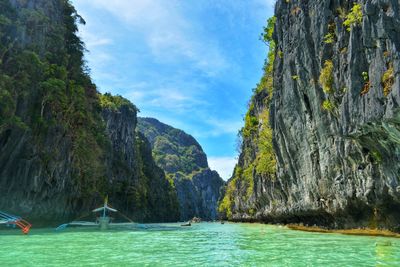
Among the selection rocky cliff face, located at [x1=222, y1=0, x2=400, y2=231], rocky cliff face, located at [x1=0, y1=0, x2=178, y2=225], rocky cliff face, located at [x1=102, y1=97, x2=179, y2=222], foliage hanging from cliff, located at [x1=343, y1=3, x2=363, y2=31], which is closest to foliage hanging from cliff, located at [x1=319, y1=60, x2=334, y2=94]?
rocky cliff face, located at [x1=222, y1=0, x2=400, y2=231]

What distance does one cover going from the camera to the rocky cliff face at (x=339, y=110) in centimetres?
1772

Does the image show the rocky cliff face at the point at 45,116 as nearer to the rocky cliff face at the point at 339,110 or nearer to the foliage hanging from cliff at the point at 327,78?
the rocky cliff face at the point at 339,110

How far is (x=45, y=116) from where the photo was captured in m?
35.9

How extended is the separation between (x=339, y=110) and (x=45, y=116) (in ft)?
89.1

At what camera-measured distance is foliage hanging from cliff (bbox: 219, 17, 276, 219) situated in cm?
4773

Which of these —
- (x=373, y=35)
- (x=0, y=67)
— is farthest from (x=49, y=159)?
(x=373, y=35)

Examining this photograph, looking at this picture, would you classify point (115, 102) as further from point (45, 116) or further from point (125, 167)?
point (45, 116)

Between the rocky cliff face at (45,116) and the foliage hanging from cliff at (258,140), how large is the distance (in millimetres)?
22098

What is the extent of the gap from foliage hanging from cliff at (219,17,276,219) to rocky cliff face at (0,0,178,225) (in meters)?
22.1

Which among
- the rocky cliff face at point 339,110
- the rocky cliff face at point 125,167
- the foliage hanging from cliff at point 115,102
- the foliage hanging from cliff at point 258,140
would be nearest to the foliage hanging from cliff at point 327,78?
the rocky cliff face at point 339,110

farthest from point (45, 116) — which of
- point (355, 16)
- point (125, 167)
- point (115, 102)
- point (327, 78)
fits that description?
point (115, 102)

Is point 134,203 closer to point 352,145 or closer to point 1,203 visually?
point 1,203

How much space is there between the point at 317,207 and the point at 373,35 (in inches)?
618

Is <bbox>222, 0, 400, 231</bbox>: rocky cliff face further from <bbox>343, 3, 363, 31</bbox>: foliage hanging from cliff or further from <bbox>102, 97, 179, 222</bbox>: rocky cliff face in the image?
<bbox>102, 97, 179, 222</bbox>: rocky cliff face
